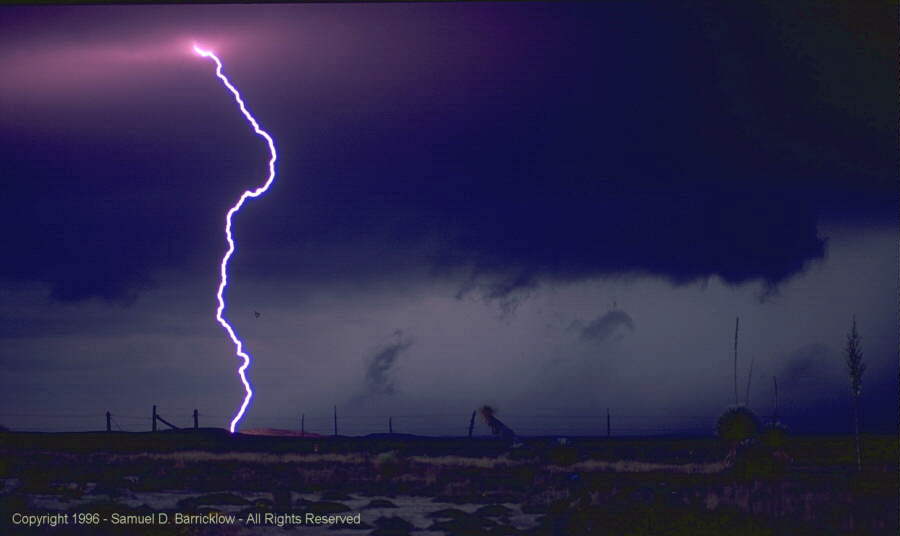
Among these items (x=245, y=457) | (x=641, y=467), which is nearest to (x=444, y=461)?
(x=641, y=467)

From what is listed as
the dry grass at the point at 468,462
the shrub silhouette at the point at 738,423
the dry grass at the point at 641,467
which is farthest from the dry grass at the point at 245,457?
the shrub silhouette at the point at 738,423

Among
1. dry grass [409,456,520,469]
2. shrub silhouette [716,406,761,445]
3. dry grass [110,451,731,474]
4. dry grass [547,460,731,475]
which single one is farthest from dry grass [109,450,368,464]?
shrub silhouette [716,406,761,445]

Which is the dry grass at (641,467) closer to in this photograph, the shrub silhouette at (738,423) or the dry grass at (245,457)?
the shrub silhouette at (738,423)

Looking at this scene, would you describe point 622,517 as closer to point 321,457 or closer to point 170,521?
point 170,521

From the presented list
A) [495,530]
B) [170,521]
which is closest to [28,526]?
[170,521]

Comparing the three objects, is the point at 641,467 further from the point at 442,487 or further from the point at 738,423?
the point at 442,487

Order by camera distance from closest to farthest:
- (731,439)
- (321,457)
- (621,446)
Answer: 1. (731,439)
2. (321,457)
3. (621,446)

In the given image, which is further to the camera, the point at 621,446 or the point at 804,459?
the point at 621,446
